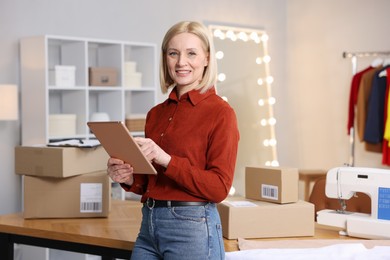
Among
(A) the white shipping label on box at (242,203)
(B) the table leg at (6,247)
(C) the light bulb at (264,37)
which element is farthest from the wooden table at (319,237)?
(C) the light bulb at (264,37)

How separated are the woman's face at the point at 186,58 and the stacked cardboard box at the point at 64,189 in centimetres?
95

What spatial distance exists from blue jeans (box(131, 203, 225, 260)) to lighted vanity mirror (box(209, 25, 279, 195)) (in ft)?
12.9

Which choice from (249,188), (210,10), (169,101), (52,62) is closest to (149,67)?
(52,62)

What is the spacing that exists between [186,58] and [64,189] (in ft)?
3.63

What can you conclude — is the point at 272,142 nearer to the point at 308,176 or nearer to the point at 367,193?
the point at 308,176

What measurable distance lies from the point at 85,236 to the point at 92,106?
264 centimetres

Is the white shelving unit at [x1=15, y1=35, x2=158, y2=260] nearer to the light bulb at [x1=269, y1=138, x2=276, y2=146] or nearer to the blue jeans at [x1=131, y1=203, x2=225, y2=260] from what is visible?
the light bulb at [x1=269, y1=138, x2=276, y2=146]

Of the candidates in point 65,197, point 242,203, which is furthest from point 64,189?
point 242,203

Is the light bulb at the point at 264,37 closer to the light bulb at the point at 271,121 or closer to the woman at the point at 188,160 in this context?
the light bulb at the point at 271,121

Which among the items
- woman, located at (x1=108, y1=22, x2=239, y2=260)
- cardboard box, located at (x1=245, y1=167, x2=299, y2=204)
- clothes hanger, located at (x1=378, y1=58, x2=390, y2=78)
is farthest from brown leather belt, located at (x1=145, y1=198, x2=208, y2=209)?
clothes hanger, located at (x1=378, y1=58, x2=390, y2=78)

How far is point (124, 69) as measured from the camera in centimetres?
489

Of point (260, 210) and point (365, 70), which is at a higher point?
point (365, 70)

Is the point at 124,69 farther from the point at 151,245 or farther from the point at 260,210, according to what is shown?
the point at 151,245

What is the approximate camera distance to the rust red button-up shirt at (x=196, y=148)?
1865mm
